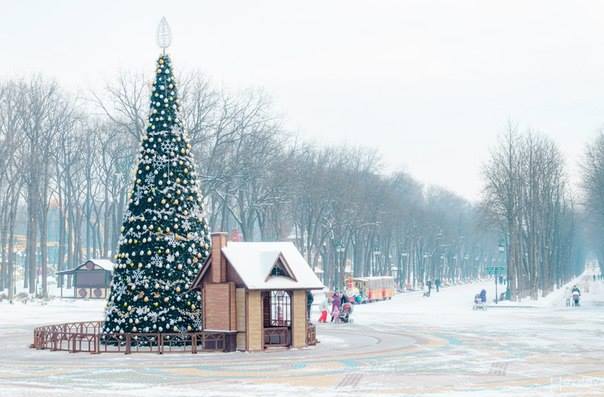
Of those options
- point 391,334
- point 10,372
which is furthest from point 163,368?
point 391,334

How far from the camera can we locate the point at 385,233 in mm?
101312

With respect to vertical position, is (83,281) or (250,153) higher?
(250,153)

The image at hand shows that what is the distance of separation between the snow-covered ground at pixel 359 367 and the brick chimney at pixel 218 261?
294cm

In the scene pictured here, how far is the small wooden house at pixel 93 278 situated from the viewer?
2891 inches

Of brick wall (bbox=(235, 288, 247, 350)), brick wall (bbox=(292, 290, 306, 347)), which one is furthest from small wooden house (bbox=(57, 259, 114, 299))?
brick wall (bbox=(235, 288, 247, 350))

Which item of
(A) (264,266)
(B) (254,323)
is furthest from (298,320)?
(A) (264,266)

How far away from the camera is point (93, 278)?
243 feet

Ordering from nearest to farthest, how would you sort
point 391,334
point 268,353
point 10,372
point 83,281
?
1. point 10,372
2. point 268,353
3. point 391,334
4. point 83,281

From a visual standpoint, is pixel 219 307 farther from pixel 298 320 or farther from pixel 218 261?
pixel 298 320

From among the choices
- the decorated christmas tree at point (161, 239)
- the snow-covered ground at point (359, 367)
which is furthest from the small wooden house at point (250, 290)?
the decorated christmas tree at point (161, 239)

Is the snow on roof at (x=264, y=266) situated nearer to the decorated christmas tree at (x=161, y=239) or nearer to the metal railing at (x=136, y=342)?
the decorated christmas tree at (x=161, y=239)

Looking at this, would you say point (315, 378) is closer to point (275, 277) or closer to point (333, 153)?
point (275, 277)

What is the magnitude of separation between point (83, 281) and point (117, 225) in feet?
22.8

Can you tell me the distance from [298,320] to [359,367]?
6.60m
